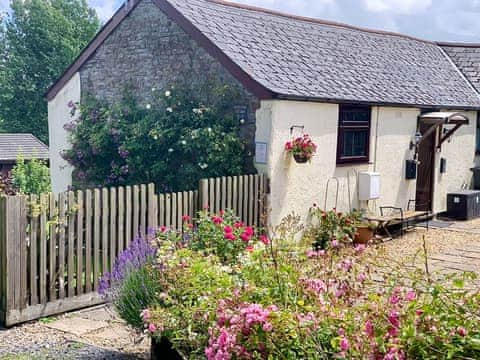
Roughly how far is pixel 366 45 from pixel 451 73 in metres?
3.47

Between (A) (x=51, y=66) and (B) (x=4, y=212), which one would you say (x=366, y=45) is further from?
(A) (x=51, y=66)

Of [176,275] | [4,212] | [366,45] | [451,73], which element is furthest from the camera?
[451,73]

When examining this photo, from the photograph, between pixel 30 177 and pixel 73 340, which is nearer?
pixel 73 340

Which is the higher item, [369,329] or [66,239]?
[369,329]

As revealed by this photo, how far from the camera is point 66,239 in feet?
22.4

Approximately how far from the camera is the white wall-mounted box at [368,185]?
11.8 m

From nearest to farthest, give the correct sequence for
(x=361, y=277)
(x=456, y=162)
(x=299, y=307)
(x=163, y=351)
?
(x=299, y=307)
(x=361, y=277)
(x=163, y=351)
(x=456, y=162)

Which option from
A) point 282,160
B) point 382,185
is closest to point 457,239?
point 382,185

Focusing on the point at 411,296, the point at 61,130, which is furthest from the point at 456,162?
the point at 411,296

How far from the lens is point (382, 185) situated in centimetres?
1270

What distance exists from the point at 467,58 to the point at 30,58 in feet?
112

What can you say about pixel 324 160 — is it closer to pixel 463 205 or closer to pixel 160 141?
pixel 160 141

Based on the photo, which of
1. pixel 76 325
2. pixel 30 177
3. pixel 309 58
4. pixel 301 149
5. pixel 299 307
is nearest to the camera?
pixel 299 307

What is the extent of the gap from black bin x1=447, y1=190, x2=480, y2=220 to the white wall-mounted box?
147 inches
